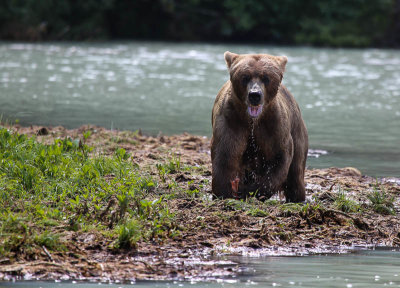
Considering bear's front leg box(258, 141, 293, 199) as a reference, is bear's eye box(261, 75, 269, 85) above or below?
above

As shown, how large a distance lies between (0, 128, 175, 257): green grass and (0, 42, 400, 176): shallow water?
10.7 feet

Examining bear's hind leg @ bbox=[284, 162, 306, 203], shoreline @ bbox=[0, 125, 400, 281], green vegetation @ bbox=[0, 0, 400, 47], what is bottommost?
shoreline @ bbox=[0, 125, 400, 281]

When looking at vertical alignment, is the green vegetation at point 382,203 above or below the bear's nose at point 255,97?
below

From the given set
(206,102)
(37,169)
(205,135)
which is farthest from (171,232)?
(206,102)

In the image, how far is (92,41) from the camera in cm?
3906

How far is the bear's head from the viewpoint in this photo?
21.0 ft

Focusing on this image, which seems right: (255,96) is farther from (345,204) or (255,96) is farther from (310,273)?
(310,273)

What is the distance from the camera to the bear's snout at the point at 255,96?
250 inches

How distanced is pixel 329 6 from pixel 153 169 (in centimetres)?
3722

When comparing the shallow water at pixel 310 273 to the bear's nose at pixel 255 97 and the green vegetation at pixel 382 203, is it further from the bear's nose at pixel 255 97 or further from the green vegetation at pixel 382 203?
the bear's nose at pixel 255 97

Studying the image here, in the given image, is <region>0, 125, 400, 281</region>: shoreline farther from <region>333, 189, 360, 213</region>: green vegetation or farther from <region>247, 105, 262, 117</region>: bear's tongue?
<region>247, 105, 262, 117</region>: bear's tongue

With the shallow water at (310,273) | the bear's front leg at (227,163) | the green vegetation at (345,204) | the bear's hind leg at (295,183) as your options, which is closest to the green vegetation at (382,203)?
the green vegetation at (345,204)

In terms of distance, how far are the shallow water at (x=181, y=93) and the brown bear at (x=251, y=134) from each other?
2890 mm

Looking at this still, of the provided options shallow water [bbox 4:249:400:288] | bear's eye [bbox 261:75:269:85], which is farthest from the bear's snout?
shallow water [bbox 4:249:400:288]
